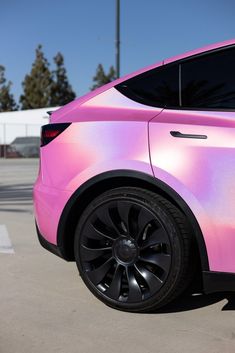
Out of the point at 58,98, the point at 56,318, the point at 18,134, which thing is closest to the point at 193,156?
the point at 56,318

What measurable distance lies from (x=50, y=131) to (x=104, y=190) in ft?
2.06

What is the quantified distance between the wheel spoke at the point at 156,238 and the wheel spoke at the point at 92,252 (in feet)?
0.94

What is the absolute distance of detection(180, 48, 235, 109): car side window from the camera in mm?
3219

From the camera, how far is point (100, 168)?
3.38 m

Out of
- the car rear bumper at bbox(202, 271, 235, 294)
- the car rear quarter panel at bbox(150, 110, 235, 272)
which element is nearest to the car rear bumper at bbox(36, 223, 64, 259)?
the car rear quarter panel at bbox(150, 110, 235, 272)

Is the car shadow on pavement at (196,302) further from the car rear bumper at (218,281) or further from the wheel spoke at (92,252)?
the wheel spoke at (92,252)

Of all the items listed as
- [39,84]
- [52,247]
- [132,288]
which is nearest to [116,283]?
[132,288]

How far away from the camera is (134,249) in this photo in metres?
3.32

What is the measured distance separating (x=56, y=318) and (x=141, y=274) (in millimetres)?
628

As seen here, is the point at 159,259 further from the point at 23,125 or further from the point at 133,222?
the point at 23,125

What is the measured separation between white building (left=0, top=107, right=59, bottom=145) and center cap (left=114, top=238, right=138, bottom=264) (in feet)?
110

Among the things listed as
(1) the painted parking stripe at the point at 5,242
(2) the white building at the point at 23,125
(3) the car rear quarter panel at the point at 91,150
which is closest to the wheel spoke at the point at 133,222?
(3) the car rear quarter panel at the point at 91,150

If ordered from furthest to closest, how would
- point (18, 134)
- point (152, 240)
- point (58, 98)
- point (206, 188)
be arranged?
point (58, 98) < point (18, 134) < point (152, 240) < point (206, 188)

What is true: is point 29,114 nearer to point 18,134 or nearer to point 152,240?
point 18,134
